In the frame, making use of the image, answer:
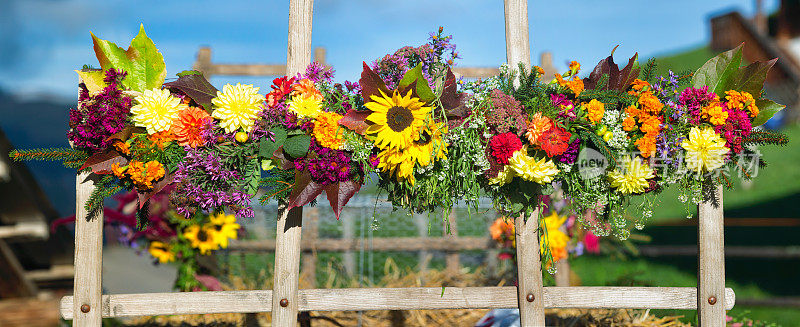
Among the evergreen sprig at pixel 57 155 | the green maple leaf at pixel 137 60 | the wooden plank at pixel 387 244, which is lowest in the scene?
the wooden plank at pixel 387 244

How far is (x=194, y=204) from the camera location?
8.18ft

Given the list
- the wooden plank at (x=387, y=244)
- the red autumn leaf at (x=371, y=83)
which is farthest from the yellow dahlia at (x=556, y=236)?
the red autumn leaf at (x=371, y=83)

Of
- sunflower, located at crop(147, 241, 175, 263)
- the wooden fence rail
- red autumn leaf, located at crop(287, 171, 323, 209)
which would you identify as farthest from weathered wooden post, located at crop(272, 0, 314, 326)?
sunflower, located at crop(147, 241, 175, 263)

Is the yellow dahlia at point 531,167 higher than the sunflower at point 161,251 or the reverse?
higher

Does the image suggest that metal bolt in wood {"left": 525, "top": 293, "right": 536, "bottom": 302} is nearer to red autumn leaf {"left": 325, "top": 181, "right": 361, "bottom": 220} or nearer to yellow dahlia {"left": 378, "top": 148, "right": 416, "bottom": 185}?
yellow dahlia {"left": 378, "top": 148, "right": 416, "bottom": 185}

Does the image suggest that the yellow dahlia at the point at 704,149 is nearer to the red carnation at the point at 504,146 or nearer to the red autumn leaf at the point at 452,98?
the red carnation at the point at 504,146

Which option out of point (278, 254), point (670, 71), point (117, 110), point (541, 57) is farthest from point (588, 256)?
point (117, 110)

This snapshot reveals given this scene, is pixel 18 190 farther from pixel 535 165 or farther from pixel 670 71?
pixel 670 71

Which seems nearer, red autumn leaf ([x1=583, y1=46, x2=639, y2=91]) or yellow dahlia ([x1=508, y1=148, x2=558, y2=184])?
yellow dahlia ([x1=508, y1=148, x2=558, y2=184])

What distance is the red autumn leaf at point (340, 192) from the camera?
2436mm

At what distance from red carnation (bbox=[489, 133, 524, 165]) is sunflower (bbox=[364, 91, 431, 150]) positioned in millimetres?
341

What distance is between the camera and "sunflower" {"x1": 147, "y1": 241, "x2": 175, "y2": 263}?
3.94 m

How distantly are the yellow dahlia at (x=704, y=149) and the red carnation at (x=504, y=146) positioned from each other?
0.85m

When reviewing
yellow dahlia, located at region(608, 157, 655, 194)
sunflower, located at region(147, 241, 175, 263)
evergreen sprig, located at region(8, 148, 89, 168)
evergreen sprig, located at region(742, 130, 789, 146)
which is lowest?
sunflower, located at region(147, 241, 175, 263)
